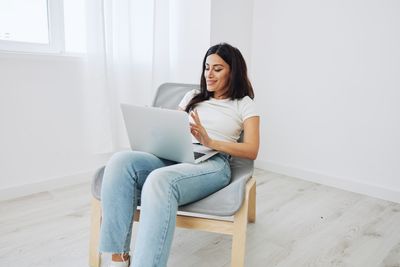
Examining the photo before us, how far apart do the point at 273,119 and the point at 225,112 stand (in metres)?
1.39

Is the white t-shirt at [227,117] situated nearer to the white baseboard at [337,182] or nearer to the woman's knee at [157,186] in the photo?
the woman's knee at [157,186]

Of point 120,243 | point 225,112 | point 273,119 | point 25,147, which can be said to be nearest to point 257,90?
point 273,119

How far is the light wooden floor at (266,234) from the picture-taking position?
1.40m

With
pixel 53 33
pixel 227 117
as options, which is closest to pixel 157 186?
pixel 227 117

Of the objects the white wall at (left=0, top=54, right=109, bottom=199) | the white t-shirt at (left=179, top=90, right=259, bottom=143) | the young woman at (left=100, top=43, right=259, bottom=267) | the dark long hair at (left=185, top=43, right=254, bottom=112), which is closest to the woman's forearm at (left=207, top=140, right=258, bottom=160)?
the young woman at (left=100, top=43, right=259, bottom=267)

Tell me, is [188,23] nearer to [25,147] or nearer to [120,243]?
[25,147]

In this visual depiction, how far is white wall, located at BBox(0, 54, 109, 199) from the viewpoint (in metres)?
1.87

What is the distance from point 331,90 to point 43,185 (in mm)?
2060

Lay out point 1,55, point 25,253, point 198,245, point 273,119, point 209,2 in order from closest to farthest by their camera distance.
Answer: point 25,253 → point 198,245 → point 1,55 → point 209,2 → point 273,119

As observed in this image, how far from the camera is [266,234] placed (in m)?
1.64

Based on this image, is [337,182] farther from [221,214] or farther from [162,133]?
[162,133]

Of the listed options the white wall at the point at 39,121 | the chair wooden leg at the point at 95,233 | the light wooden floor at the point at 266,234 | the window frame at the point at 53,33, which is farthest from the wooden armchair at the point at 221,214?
the window frame at the point at 53,33

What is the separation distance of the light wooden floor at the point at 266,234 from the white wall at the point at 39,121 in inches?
5.6

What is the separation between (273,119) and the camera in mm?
2713
